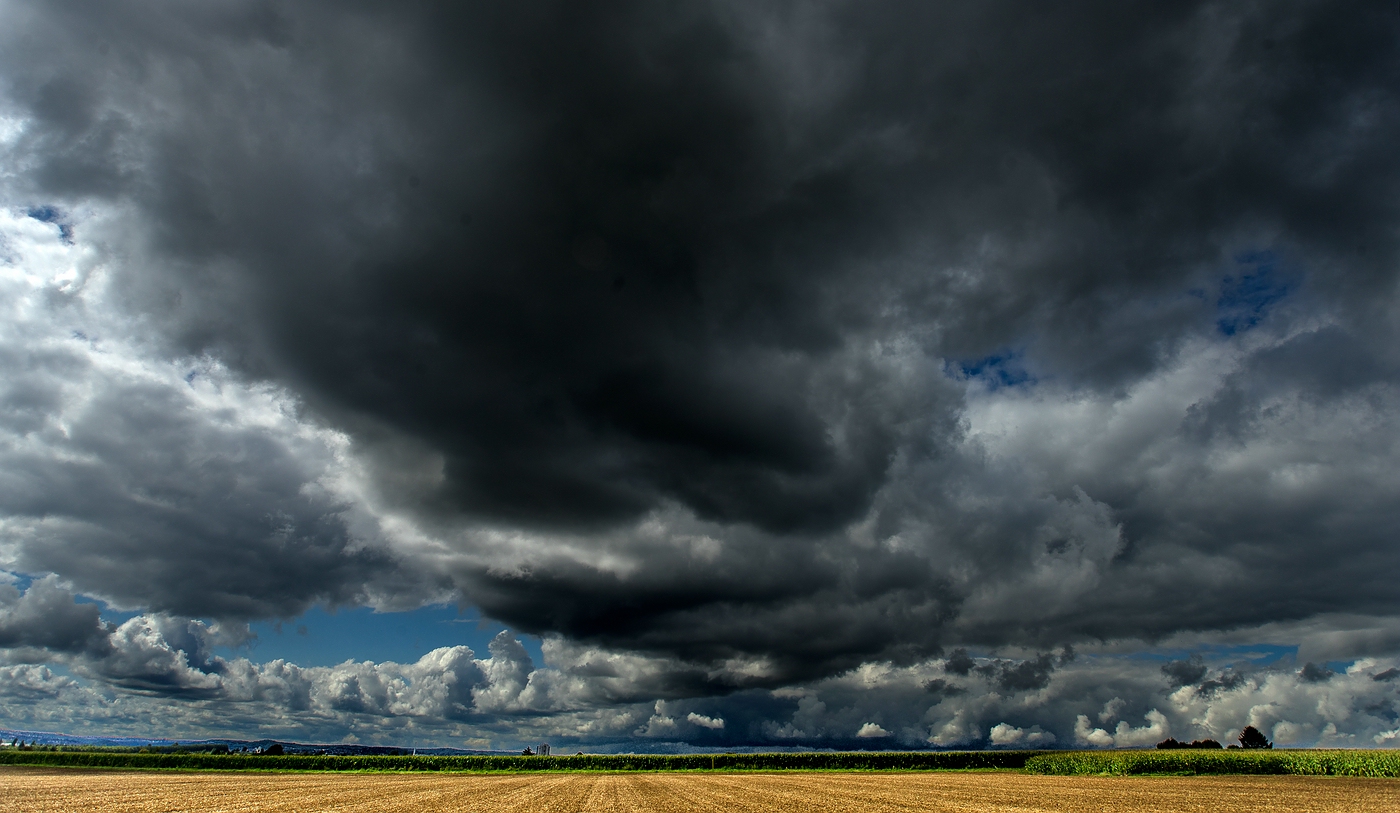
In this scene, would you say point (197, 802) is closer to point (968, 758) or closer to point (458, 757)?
point (458, 757)

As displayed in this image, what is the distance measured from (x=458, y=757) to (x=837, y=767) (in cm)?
8257

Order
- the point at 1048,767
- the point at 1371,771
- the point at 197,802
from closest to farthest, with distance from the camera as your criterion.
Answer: the point at 197,802 < the point at 1371,771 < the point at 1048,767

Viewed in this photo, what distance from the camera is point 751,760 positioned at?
470 ft

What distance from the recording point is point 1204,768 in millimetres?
100750

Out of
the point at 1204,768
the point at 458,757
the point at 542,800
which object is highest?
the point at 542,800

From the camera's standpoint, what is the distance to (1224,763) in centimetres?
9925

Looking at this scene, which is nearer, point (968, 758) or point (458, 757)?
point (968, 758)

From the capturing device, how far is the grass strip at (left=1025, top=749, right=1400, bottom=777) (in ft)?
296

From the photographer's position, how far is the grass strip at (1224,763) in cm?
9012

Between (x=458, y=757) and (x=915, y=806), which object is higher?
(x=915, y=806)

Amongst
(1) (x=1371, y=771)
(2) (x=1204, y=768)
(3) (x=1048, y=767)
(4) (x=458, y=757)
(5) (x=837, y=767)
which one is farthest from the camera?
(4) (x=458, y=757)

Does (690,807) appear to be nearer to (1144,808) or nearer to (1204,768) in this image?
(1144,808)

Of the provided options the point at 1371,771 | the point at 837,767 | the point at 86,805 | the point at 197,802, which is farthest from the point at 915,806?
the point at 837,767

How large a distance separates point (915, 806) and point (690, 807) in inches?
593
